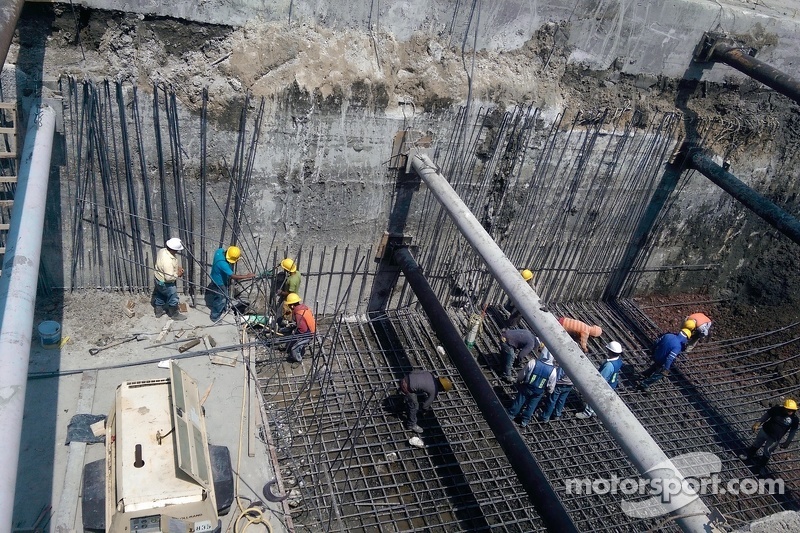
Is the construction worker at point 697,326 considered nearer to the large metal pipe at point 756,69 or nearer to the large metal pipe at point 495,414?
the large metal pipe at point 756,69

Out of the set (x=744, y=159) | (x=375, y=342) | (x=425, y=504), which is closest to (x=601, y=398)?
(x=425, y=504)

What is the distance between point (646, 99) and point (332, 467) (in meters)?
7.82

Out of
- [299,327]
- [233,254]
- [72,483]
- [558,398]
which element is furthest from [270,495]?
[558,398]

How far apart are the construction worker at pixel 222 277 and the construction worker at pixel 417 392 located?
2.76 m

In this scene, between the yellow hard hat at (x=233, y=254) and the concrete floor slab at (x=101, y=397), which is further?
the yellow hard hat at (x=233, y=254)

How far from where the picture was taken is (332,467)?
23.1 ft

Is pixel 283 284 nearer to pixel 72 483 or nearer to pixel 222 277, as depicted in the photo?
pixel 222 277

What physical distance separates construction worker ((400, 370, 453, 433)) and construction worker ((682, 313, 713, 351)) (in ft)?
16.2

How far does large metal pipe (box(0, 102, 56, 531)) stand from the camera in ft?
10.9

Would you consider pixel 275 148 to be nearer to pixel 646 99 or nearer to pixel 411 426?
pixel 411 426

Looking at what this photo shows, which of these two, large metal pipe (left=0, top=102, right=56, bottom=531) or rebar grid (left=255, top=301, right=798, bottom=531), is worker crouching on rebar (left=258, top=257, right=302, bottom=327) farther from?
large metal pipe (left=0, top=102, right=56, bottom=531)

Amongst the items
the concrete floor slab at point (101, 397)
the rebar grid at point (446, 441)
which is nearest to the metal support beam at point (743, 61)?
the rebar grid at point (446, 441)

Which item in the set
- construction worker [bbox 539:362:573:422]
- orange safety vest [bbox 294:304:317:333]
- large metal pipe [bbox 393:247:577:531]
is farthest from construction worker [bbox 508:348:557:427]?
orange safety vest [bbox 294:304:317:333]

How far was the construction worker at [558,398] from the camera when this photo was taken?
8352mm
